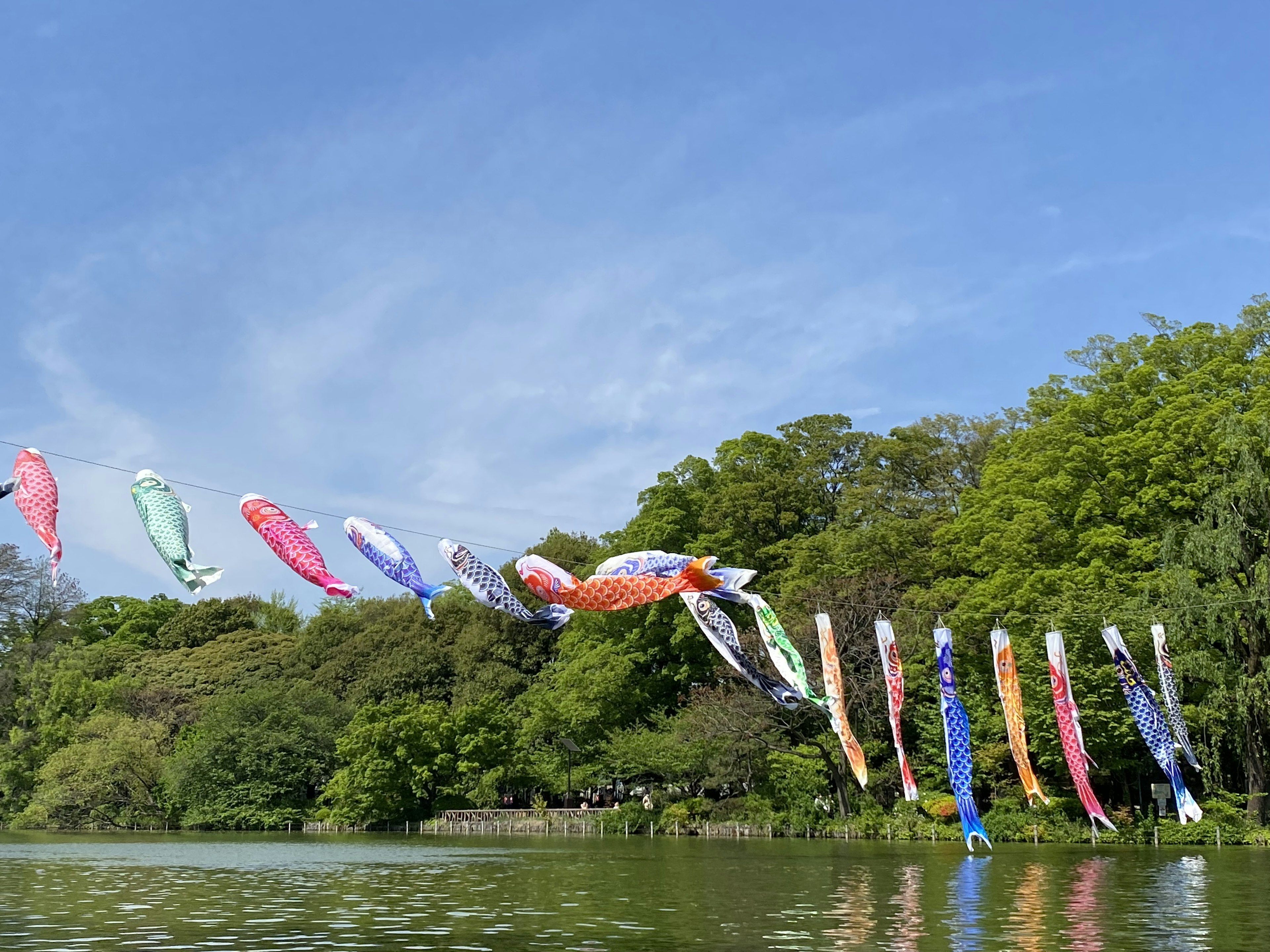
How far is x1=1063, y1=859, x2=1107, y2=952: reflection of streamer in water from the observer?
425 inches

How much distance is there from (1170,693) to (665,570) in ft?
43.2

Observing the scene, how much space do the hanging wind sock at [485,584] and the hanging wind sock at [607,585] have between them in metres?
0.33

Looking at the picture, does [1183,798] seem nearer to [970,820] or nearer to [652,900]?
[970,820]

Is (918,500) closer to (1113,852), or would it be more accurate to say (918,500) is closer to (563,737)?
(563,737)

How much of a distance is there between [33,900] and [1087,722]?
78.5 feet

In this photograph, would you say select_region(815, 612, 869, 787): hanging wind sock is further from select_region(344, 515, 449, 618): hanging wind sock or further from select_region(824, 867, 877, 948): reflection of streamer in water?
select_region(344, 515, 449, 618): hanging wind sock

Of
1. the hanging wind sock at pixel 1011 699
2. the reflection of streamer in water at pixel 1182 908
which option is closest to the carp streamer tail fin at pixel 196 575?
the reflection of streamer in water at pixel 1182 908

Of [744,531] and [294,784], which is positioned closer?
[744,531]

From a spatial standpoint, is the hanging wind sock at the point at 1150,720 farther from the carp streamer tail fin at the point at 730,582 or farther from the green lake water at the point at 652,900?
the carp streamer tail fin at the point at 730,582

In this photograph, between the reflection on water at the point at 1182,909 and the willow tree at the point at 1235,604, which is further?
the willow tree at the point at 1235,604

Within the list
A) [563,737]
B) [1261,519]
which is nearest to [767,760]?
[563,737]

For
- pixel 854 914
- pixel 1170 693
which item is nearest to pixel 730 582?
pixel 854 914

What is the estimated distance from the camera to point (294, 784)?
50.3 meters

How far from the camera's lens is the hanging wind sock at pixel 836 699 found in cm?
2253
